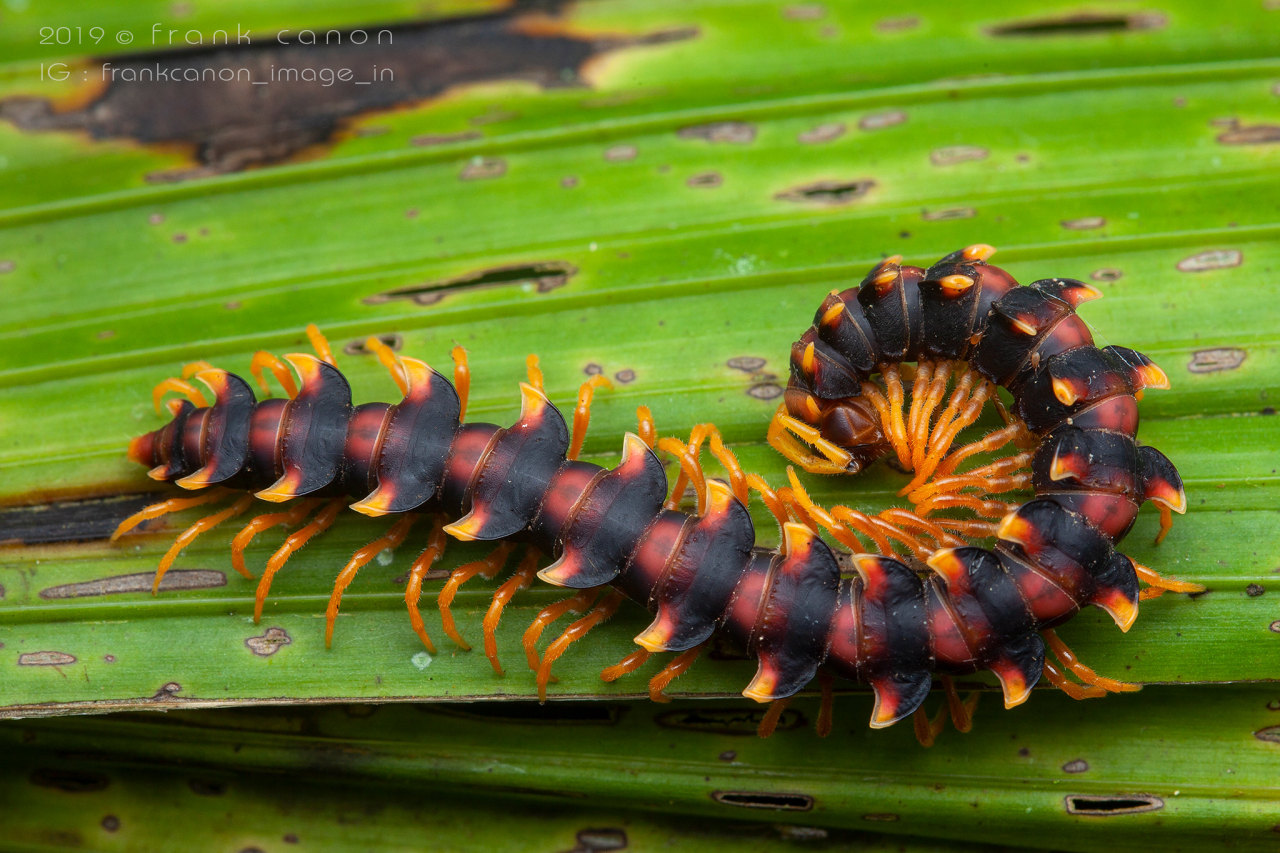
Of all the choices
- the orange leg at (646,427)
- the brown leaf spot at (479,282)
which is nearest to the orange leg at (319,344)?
the brown leaf spot at (479,282)

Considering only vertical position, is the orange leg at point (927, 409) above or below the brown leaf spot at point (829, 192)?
below

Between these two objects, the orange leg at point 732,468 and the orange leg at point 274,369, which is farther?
the orange leg at point 274,369

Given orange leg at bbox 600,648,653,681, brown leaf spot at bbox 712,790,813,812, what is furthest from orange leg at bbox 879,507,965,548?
brown leaf spot at bbox 712,790,813,812

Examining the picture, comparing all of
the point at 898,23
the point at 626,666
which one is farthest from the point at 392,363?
the point at 898,23

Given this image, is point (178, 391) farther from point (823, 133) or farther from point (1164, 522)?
point (1164, 522)

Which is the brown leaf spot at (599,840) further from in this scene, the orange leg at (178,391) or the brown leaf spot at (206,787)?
the orange leg at (178,391)

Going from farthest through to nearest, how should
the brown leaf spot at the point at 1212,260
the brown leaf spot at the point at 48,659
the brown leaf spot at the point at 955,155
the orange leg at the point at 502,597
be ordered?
the brown leaf spot at the point at 955,155, the brown leaf spot at the point at 1212,260, the brown leaf spot at the point at 48,659, the orange leg at the point at 502,597

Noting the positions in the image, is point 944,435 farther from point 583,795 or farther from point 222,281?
point 222,281
